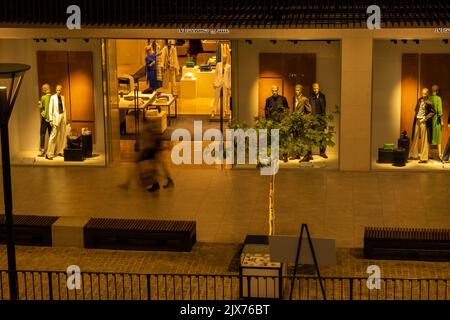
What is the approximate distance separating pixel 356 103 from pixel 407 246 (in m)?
7.40

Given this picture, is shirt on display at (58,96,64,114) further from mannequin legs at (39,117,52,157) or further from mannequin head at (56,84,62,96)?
mannequin legs at (39,117,52,157)

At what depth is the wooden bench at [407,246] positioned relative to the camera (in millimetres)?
17953

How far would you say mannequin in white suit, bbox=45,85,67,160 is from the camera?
25812 millimetres

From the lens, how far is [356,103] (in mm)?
24812

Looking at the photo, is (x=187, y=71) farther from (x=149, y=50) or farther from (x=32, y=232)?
(x=32, y=232)

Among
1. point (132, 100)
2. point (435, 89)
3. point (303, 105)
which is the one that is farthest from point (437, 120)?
point (132, 100)

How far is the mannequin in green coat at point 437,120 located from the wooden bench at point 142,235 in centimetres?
857

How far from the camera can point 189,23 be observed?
80.8 feet

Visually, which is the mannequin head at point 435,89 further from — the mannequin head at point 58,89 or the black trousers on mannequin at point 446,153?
the mannequin head at point 58,89

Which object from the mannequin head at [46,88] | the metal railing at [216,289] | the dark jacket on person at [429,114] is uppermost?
the mannequin head at [46,88]

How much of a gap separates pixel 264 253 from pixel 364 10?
9.61 metres

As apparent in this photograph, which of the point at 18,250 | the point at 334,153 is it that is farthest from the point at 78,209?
the point at 334,153

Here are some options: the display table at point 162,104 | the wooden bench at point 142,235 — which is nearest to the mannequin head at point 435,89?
the display table at point 162,104

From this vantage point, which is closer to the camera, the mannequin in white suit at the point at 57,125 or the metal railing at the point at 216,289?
the metal railing at the point at 216,289
